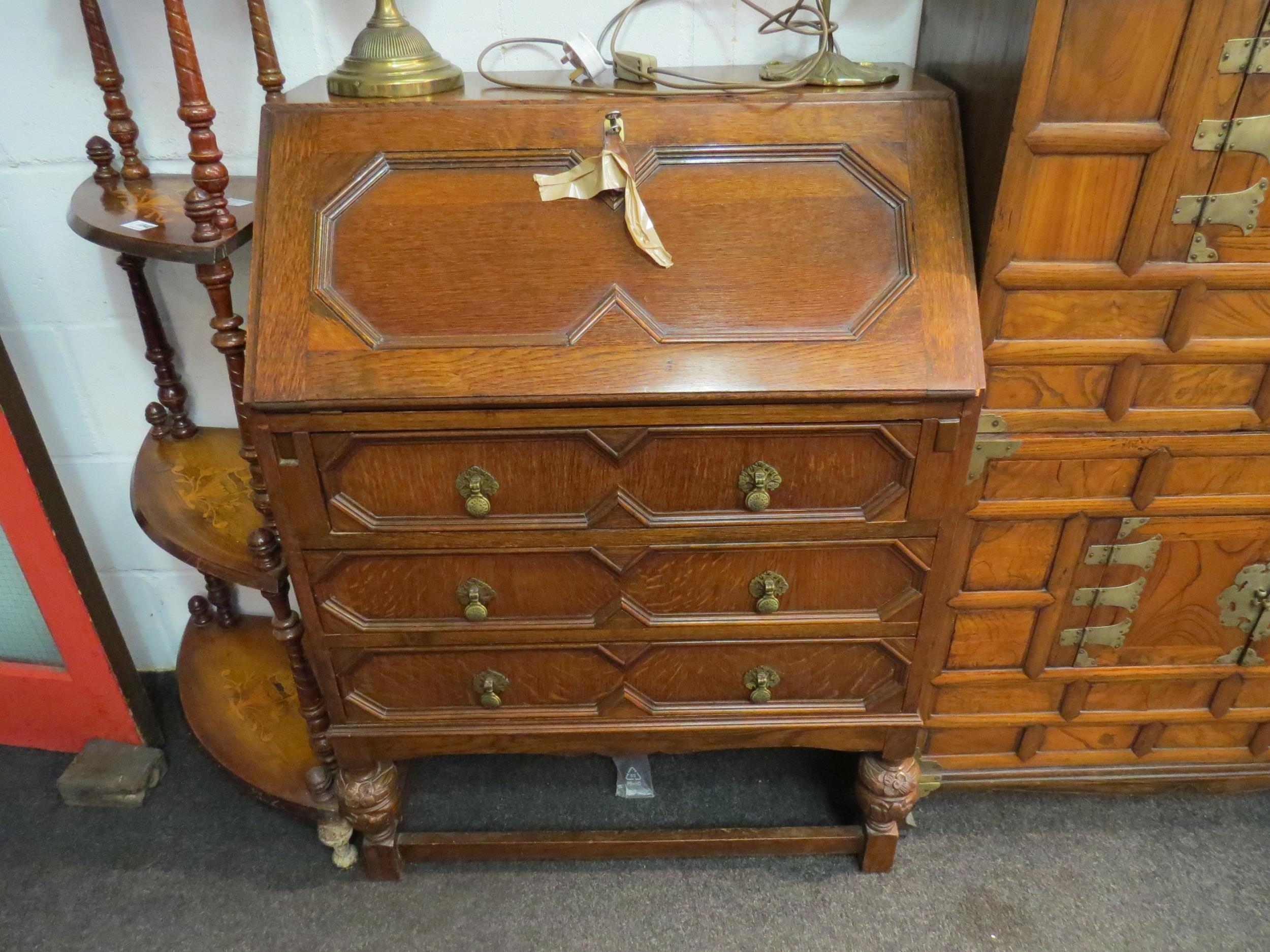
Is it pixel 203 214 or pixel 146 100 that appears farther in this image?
pixel 146 100

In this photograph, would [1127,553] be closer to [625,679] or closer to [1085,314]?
Answer: [1085,314]

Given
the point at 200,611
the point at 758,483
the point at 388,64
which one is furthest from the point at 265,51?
the point at 200,611

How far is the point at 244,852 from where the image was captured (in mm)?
1559

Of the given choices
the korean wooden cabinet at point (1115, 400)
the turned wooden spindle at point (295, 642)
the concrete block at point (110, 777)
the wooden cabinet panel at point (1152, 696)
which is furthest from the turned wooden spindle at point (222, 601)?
the wooden cabinet panel at point (1152, 696)

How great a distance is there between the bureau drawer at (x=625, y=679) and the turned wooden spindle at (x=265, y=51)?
87 centimetres

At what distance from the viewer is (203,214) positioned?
40.8 inches

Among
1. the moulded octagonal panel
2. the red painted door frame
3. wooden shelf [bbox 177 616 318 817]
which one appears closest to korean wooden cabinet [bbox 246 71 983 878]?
the moulded octagonal panel

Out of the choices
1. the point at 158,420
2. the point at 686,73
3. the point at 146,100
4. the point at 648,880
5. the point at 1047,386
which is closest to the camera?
the point at 1047,386

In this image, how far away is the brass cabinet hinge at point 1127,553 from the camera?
131 cm

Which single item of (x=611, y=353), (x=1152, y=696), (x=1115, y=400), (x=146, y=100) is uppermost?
(x=146, y=100)

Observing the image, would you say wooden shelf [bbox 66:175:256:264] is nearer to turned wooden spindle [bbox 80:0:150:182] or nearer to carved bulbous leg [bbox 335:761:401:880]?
turned wooden spindle [bbox 80:0:150:182]

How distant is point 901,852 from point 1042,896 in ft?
0.80

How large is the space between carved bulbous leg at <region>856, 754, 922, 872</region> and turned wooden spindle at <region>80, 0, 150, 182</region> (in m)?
1.61

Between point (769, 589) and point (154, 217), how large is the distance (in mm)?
1061
